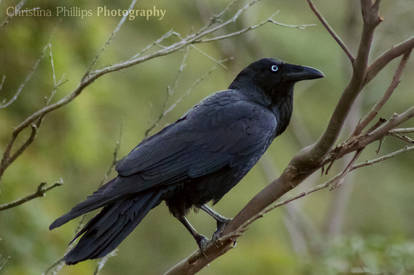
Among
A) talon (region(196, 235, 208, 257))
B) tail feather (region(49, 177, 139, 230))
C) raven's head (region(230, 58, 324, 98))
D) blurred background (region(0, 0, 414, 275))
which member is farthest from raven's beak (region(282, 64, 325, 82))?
tail feather (region(49, 177, 139, 230))

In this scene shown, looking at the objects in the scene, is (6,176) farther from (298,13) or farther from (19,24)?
(298,13)

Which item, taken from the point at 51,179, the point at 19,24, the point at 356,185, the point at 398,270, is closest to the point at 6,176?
the point at 51,179

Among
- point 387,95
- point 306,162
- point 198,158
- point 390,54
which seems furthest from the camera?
point 198,158

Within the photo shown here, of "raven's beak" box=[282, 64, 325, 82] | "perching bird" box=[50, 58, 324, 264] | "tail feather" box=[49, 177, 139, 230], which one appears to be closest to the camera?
"tail feather" box=[49, 177, 139, 230]

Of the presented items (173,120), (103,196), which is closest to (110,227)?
(103,196)

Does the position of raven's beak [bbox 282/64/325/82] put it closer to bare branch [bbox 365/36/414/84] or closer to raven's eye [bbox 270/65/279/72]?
raven's eye [bbox 270/65/279/72]

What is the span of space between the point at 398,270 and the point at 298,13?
6.75 meters

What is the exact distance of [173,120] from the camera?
10062 mm

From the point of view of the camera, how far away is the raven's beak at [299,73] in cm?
445

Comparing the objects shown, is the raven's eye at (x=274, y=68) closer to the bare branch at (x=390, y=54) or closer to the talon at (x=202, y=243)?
the talon at (x=202, y=243)

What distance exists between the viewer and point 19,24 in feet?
19.8

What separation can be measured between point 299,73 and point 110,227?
1.78 meters

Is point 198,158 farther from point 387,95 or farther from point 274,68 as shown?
point 387,95

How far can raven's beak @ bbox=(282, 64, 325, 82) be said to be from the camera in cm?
445
